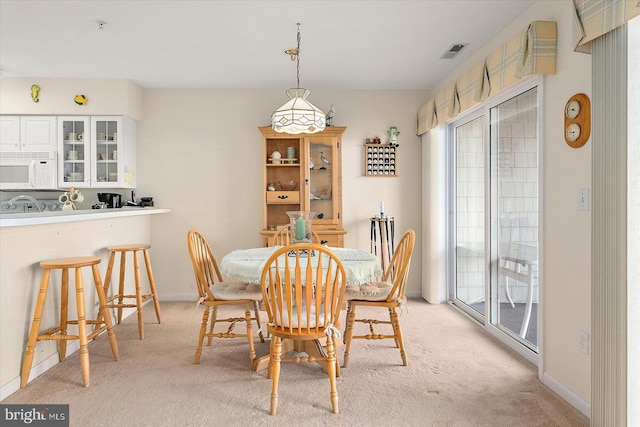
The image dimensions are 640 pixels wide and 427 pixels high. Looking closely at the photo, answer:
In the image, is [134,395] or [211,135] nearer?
[134,395]

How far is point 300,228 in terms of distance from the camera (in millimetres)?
3109

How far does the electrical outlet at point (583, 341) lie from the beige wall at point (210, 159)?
2882 mm

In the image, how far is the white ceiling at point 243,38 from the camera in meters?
2.88

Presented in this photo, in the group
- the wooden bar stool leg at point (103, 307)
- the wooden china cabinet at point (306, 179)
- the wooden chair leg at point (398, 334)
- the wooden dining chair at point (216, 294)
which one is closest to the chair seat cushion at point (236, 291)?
the wooden dining chair at point (216, 294)

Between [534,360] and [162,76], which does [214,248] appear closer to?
[162,76]

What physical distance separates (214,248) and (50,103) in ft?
7.59

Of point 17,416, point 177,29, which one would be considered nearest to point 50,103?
point 177,29

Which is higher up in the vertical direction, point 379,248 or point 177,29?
point 177,29

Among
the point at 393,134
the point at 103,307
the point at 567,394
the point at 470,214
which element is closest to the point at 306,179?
the point at 393,134

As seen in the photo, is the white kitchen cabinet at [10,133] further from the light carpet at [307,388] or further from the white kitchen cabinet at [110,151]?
the light carpet at [307,388]

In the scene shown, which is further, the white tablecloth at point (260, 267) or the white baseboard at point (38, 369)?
the white tablecloth at point (260, 267)

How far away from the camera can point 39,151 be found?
451 centimetres

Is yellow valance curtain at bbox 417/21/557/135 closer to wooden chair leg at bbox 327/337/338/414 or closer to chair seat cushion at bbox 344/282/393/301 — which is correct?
chair seat cushion at bbox 344/282/393/301

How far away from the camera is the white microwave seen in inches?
176
